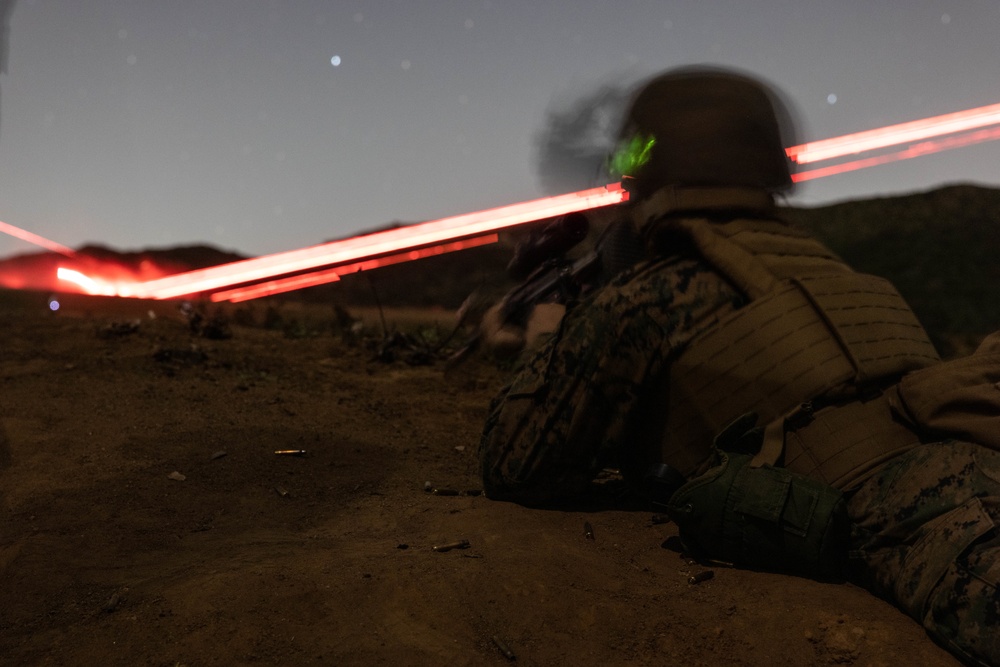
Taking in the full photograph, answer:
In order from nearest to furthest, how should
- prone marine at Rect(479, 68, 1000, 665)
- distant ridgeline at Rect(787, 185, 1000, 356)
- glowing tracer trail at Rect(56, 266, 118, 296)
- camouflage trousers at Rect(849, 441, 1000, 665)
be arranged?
camouflage trousers at Rect(849, 441, 1000, 665) < prone marine at Rect(479, 68, 1000, 665) < glowing tracer trail at Rect(56, 266, 118, 296) < distant ridgeline at Rect(787, 185, 1000, 356)

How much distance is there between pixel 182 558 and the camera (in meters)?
2.64

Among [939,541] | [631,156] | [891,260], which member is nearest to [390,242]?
[631,156]

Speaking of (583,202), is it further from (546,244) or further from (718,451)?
(718,451)

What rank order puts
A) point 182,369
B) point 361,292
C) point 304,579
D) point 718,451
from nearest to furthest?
point 304,579
point 718,451
point 182,369
point 361,292

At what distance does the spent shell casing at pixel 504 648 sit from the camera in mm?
2062

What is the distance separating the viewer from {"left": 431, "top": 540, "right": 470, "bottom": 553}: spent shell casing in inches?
107

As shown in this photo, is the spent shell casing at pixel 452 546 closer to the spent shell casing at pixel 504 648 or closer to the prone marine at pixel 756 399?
the prone marine at pixel 756 399

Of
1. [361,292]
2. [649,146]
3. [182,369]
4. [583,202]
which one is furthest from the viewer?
[361,292]

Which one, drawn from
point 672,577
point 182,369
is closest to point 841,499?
point 672,577

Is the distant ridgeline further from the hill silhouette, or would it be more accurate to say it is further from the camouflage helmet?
the camouflage helmet

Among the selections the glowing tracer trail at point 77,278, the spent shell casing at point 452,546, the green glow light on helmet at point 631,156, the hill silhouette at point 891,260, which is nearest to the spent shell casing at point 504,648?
the spent shell casing at point 452,546

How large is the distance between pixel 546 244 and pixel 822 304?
1.76 meters

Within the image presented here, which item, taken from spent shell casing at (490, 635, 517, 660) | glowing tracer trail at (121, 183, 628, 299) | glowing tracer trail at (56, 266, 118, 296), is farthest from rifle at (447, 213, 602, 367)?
glowing tracer trail at (56, 266, 118, 296)

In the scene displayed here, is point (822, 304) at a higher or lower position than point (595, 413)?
higher
